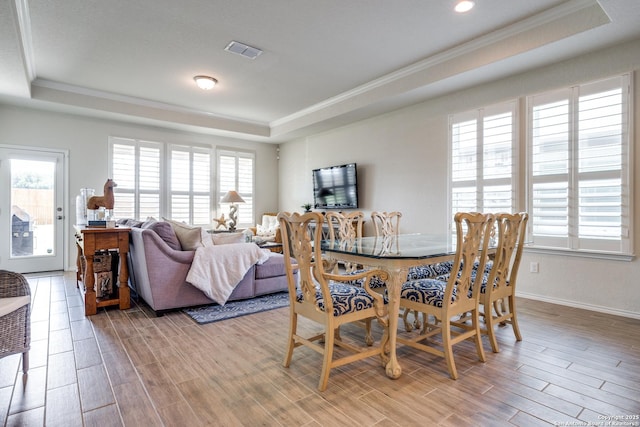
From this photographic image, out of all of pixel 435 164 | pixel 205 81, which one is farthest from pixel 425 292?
pixel 205 81

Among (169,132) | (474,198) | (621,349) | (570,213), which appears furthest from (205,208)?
(621,349)

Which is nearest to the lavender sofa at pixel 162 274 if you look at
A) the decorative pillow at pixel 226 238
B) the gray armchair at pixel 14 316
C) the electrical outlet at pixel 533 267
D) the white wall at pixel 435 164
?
the decorative pillow at pixel 226 238

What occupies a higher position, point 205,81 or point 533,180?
point 205,81

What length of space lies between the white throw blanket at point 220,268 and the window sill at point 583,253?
10.5ft

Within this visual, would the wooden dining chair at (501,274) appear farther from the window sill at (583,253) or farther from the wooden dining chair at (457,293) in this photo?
the window sill at (583,253)

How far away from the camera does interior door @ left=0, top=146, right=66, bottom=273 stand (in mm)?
5371

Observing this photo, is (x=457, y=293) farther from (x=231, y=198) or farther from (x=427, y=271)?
(x=231, y=198)

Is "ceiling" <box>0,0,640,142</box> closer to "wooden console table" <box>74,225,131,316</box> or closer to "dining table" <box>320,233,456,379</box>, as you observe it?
"wooden console table" <box>74,225,131,316</box>

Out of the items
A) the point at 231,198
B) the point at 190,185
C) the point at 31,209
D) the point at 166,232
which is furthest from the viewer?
the point at 190,185

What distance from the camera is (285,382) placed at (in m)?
2.08

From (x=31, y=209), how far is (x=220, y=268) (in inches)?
164

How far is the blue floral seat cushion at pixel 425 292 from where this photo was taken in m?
2.24

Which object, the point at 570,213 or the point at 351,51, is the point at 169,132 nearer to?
the point at 351,51

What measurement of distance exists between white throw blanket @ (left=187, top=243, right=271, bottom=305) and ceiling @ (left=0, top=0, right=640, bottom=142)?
229 cm
